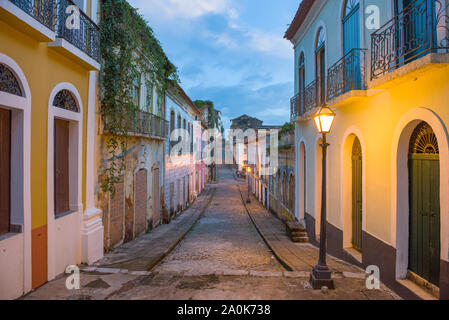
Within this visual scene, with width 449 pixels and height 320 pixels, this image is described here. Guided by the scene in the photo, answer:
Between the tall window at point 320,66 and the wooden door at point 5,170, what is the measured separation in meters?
7.43

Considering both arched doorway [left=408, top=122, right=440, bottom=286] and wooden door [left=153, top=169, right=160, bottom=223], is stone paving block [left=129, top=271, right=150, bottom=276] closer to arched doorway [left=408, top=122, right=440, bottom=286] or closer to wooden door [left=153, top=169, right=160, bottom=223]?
arched doorway [left=408, top=122, right=440, bottom=286]

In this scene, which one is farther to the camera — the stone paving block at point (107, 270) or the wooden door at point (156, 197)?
the wooden door at point (156, 197)

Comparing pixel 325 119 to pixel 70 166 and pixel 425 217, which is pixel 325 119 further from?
pixel 70 166

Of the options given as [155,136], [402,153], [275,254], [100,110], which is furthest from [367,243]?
[155,136]

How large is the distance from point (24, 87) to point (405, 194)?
6.55 meters

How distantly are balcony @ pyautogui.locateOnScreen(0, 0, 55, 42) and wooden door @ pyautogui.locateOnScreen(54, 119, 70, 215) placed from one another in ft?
5.91

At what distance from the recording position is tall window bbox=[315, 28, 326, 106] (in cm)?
898

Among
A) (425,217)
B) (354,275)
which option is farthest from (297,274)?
Answer: (425,217)

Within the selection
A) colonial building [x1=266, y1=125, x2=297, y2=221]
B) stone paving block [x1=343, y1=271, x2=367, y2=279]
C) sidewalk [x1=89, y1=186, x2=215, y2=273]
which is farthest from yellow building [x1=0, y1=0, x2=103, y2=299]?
colonial building [x1=266, y1=125, x2=297, y2=221]

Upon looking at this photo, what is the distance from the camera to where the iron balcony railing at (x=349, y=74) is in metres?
6.66

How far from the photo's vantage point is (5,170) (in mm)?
4629

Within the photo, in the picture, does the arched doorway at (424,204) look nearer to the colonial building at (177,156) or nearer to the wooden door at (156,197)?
the wooden door at (156,197)

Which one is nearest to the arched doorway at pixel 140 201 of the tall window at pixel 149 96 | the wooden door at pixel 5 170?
the tall window at pixel 149 96

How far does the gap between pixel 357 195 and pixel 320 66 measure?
15.3 feet
